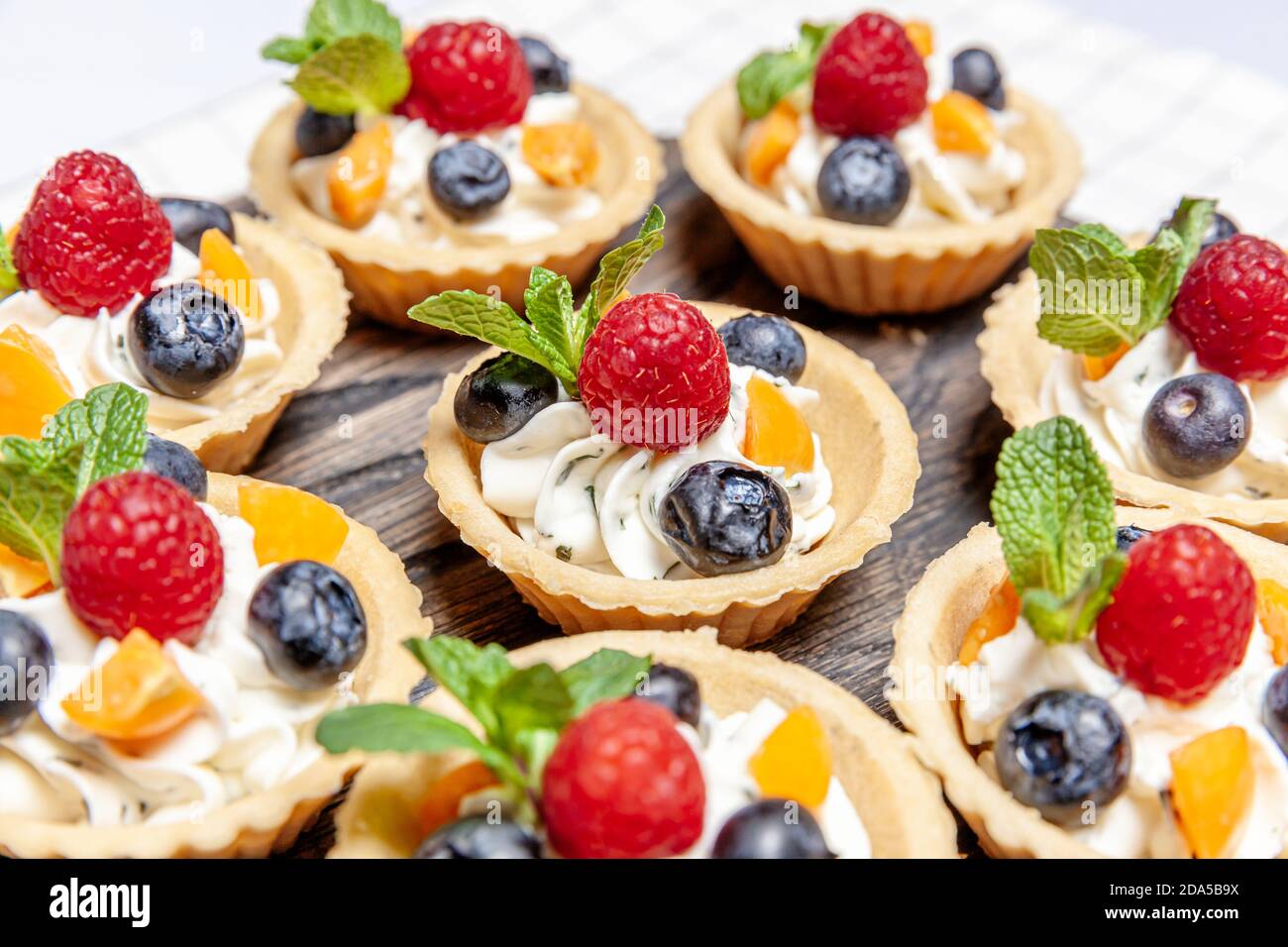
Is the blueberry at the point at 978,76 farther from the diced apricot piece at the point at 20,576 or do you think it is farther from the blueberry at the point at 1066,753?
the diced apricot piece at the point at 20,576

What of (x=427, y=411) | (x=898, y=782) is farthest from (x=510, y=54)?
(x=898, y=782)

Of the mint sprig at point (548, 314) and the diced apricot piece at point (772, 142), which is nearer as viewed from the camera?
the mint sprig at point (548, 314)

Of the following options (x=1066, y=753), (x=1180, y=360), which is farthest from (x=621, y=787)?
A: (x=1180, y=360)

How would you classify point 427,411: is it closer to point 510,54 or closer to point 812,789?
point 510,54

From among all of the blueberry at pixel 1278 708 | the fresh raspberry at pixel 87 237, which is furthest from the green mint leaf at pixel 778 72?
the blueberry at pixel 1278 708

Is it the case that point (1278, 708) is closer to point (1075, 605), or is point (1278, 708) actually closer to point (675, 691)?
point (1075, 605)

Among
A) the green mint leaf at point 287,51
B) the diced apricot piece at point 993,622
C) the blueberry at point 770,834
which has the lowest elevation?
the diced apricot piece at point 993,622
